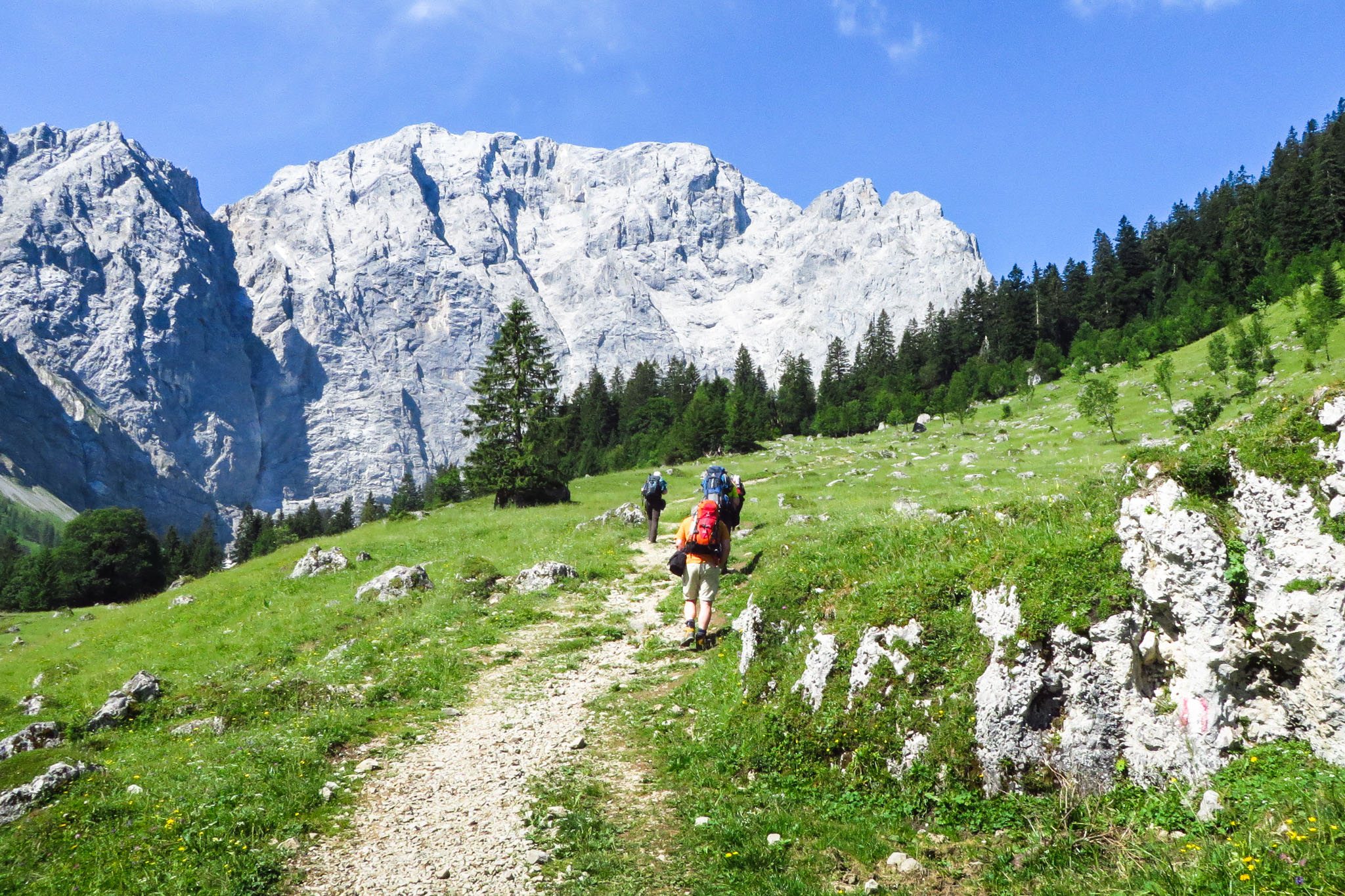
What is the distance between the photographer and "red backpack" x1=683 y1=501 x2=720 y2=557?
605 inches

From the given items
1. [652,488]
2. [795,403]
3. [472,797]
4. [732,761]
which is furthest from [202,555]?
[732,761]

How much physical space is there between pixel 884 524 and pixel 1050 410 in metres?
76.4

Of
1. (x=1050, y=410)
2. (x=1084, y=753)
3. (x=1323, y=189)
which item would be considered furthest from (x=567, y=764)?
(x=1323, y=189)

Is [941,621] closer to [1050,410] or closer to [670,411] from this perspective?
[1050,410]

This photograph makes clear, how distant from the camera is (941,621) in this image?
368 inches

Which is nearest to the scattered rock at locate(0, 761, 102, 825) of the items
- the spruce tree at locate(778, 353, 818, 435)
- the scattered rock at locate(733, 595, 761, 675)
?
the scattered rock at locate(733, 595, 761, 675)

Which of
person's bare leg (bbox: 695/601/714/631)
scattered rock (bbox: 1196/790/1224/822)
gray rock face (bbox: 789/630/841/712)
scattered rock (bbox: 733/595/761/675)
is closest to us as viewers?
scattered rock (bbox: 1196/790/1224/822)

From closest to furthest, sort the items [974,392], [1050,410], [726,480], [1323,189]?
[726,480], [1050,410], [1323,189], [974,392]

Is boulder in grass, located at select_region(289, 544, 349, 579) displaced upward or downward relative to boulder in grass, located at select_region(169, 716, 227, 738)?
upward

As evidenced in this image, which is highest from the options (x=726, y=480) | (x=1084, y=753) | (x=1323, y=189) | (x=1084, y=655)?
(x=1323, y=189)

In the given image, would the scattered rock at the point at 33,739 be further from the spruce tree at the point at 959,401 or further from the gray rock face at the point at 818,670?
the spruce tree at the point at 959,401

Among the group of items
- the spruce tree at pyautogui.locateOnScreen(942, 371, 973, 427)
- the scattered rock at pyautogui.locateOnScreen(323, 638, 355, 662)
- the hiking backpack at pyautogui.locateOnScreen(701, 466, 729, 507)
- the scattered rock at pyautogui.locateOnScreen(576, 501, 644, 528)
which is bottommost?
the scattered rock at pyautogui.locateOnScreen(323, 638, 355, 662)

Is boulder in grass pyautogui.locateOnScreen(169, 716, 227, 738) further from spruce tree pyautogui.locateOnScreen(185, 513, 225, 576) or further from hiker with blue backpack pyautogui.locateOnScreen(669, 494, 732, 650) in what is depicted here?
spruce tree pyautogui.locateOnScreen(185, 513, 225, 576)

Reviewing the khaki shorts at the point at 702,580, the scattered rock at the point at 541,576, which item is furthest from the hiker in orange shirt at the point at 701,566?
the scattered rock at the point at 541,576
